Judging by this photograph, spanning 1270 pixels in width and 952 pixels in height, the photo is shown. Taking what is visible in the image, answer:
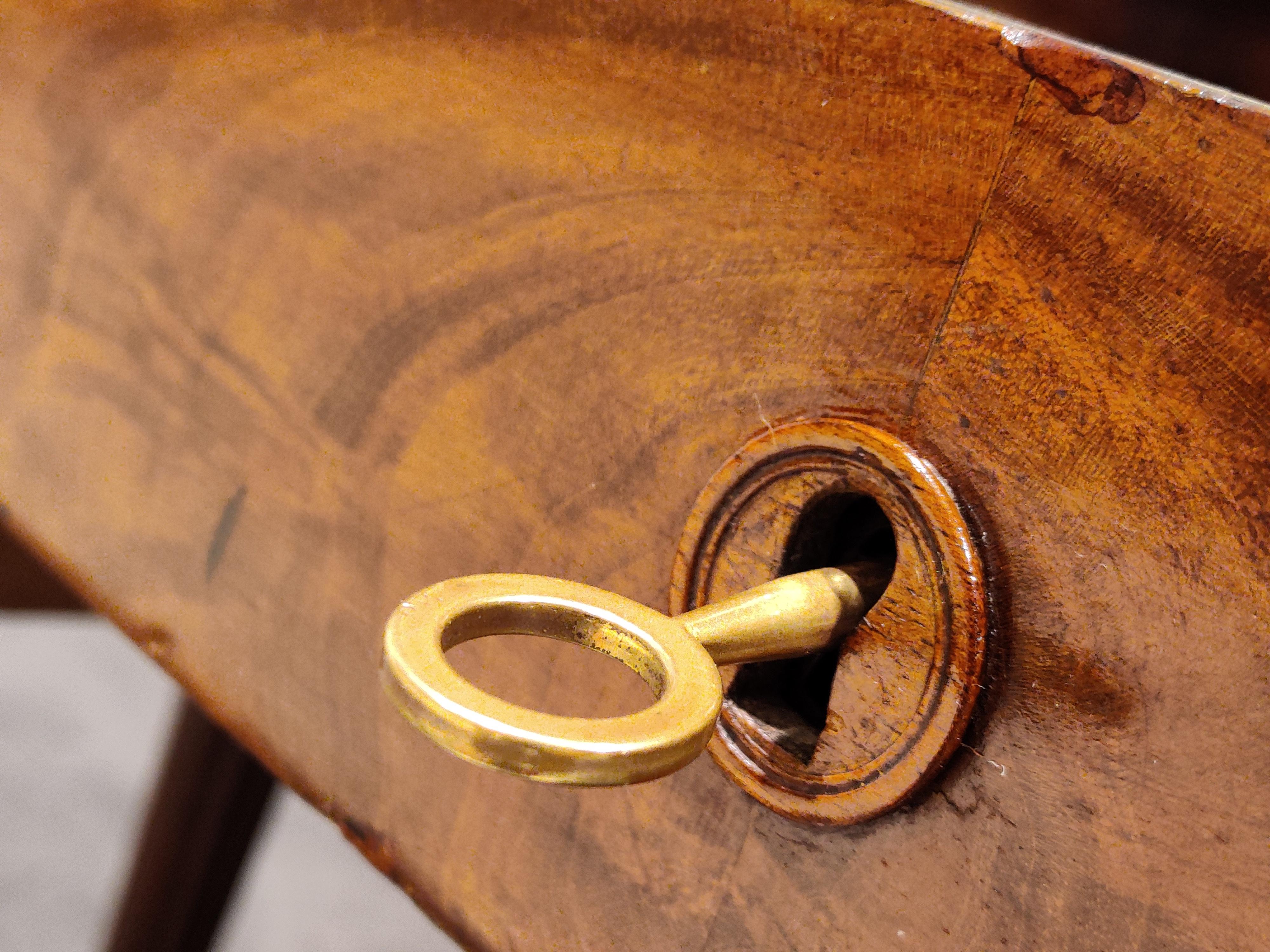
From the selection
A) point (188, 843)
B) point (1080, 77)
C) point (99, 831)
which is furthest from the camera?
point (99, 831)

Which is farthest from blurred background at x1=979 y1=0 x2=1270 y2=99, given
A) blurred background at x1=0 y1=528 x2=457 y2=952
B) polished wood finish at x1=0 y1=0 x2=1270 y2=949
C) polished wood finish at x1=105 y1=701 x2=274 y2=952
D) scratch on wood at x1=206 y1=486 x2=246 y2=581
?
blurred background at x1=0 y1=528 x2=457 y2=952

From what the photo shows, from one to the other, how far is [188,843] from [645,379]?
26.4 inches

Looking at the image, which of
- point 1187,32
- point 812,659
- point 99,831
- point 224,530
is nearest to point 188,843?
point 224,530

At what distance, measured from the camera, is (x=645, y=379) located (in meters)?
0.43

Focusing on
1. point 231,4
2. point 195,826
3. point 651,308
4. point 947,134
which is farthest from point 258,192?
point 195,826

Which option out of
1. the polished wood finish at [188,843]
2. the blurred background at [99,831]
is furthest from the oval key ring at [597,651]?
the blurred background at [99,831]

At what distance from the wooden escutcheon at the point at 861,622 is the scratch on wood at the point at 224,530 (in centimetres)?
25

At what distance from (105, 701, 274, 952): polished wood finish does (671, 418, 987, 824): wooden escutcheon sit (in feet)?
1.99

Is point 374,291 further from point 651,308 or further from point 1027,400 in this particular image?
point 1027,400

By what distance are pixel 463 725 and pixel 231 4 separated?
40cm

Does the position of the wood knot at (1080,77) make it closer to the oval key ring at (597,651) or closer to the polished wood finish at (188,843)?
the oval key ring at (597,651)

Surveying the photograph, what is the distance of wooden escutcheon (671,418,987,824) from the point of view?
0.36 m

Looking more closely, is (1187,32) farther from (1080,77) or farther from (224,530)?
(224,530)

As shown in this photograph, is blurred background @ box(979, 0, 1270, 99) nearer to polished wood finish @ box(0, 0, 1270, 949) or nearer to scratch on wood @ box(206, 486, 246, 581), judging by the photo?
polished wood finish @ box(0, 0, 1270, 949)
